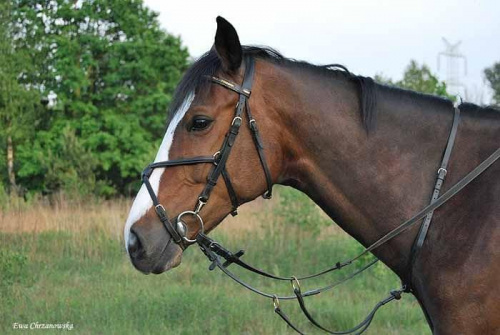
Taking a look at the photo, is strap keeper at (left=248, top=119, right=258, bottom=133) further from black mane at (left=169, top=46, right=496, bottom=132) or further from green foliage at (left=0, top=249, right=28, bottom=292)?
green foliage at (left=0, top=249, right=28, bottom=292)

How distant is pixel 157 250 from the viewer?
259cm

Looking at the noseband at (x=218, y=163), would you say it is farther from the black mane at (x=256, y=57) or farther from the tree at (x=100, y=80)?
the tree at (x=100, y=80)

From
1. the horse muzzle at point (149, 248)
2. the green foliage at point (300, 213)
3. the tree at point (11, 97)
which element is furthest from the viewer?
the tree at point (11, 97)

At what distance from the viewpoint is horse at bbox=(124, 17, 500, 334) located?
8.43ft

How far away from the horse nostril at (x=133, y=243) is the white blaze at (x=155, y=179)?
0.7 inches

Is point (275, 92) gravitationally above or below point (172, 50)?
below

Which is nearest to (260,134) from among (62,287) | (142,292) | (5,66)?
(142,292)

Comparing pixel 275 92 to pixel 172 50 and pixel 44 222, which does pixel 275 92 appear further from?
pixel 172 50

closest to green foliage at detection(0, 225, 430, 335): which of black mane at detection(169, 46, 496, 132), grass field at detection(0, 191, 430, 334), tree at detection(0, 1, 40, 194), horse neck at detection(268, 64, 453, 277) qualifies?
grass field at detection(0, 191, 430, 334)

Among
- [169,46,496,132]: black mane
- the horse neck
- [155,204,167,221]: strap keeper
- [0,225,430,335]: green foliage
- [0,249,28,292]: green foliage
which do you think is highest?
[169,46,496,132]: black mane

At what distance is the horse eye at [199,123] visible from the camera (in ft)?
8.67

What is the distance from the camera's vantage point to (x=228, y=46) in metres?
2.68

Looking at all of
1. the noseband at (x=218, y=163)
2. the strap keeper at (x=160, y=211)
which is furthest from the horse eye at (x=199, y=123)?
the strap keeper at (x=160, y=211)

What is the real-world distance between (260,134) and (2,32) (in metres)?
25.4
